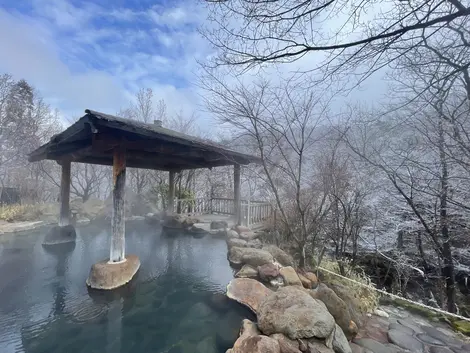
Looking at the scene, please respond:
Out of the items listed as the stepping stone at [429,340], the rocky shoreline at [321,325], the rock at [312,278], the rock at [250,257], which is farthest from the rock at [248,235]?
the stepping stone at [429,340]

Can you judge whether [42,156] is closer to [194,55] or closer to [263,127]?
[194,55]

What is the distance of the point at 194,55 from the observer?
3.91 metres

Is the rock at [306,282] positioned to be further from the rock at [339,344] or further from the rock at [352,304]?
the rock at [339,344]

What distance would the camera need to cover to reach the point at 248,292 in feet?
12.0

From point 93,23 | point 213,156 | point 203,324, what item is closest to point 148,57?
point 93,23

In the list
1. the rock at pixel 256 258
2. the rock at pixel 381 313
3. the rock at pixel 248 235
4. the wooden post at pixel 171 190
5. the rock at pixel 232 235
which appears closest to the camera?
the rock at pixel 381 313

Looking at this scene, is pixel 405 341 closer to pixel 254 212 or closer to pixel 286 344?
pixel 286 344

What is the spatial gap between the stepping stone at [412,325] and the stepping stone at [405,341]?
0.27m

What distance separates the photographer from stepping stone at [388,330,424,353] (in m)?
2.56

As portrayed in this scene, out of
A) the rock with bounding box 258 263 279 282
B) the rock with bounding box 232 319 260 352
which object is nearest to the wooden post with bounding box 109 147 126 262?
the rock with bounding box 258 263 279 282

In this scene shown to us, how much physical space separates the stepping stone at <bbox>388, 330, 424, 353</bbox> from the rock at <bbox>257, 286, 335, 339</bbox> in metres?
0.98

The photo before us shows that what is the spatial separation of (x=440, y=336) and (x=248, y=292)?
2.44m

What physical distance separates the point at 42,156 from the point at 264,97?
6526mm

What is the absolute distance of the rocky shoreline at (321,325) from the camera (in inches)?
87.3
